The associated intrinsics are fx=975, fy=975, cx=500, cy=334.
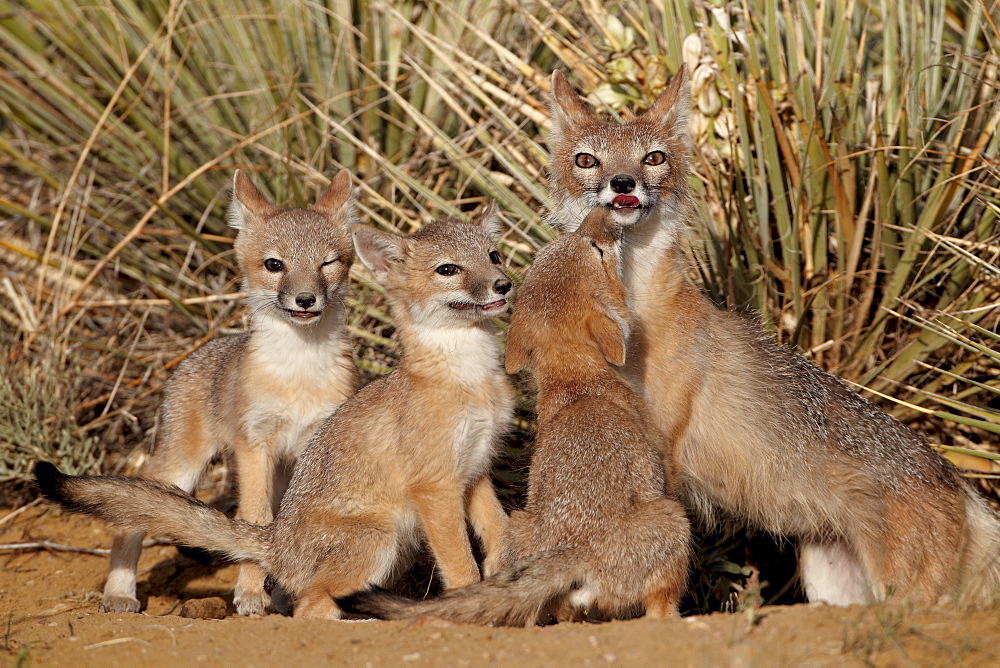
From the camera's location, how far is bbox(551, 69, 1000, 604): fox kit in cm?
478

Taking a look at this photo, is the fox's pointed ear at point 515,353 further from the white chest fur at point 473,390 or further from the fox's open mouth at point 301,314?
the fox's open mouth at point 301,314

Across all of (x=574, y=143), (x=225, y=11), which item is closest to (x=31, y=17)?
(x=225, y=11)

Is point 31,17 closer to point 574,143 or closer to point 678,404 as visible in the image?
point 574,143

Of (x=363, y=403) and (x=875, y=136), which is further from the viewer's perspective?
(x=875, y=136)

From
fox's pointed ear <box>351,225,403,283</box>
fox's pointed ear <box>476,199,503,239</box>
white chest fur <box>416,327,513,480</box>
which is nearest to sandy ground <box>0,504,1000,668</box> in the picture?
white chest fur <box>416,327,513,480</box>

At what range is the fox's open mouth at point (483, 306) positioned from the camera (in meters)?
4.84

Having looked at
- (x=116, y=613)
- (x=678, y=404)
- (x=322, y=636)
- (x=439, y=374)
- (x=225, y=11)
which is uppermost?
(x=225, y=11)

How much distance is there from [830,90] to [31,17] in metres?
6.72

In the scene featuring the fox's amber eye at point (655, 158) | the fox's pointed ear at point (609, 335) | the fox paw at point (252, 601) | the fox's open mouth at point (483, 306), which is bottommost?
the fox paw at point (252, 601)

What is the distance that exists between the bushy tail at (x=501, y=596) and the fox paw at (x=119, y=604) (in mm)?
1832

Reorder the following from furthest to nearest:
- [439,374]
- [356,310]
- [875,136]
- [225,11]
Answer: [225,11], [356,310], [875,136], [439,374]

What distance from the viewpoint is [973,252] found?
5.86 meters

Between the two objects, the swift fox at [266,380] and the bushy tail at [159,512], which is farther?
the swift fox at [266,380]

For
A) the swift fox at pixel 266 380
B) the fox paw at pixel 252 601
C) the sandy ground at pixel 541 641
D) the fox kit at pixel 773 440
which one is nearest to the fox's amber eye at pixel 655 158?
the fox kit at pixel 773 440
